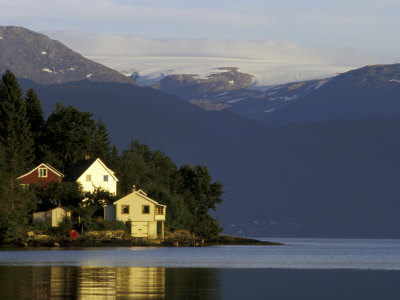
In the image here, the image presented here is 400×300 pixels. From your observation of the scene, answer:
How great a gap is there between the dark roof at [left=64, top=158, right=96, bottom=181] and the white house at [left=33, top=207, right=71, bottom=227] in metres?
17.5

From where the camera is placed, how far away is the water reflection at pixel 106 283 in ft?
160

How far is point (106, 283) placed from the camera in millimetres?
55281

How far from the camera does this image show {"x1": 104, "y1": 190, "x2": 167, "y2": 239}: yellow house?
139375 millimetres

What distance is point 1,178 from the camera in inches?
4754

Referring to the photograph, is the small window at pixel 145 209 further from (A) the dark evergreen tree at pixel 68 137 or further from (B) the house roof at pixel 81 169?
(A) the dark evergreen tree at pixel 68 137

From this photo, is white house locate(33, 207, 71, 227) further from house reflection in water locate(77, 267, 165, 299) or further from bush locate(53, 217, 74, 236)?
house reflection in water locate(77, 267, 165, 299)

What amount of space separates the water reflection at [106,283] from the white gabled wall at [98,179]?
239 ft

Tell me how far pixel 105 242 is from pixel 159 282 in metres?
72.8

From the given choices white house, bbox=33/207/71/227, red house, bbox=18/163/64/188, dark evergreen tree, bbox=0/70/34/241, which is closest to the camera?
dark evergreen tree, bbox=0/70/34/241

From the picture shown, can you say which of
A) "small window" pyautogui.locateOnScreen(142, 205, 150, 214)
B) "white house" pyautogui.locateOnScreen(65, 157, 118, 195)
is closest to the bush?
"white house" pyautogui.locateOnScreen(65, 157, 118, 195)

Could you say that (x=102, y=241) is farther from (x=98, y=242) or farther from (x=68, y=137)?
(x=68, y=137)

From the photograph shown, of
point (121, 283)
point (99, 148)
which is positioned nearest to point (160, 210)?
point (99, 148)

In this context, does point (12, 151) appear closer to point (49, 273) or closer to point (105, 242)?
point (105, 242)

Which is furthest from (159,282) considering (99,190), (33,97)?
(33,97)
